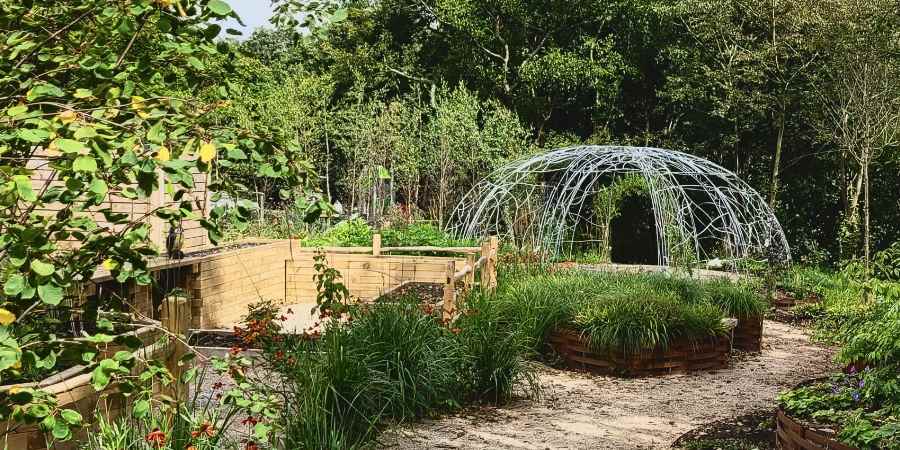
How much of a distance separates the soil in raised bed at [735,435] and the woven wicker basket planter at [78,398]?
330 centimetres

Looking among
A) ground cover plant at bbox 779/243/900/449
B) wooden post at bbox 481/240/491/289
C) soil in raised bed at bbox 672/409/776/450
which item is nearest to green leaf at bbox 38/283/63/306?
ground cover plant at bbox 779/243/900/449

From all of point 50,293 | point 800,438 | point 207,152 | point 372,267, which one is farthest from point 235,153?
point 372,267

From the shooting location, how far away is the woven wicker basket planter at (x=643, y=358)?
7352 millimetres

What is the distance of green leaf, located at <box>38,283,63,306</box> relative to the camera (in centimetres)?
162

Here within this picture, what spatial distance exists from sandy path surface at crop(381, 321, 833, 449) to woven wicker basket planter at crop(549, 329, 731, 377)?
0.46 ft

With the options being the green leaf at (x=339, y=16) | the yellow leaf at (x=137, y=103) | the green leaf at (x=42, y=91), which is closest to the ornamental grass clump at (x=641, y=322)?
the green leaf at (x=339, y=16)

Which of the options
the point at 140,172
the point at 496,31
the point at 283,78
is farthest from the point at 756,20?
the point at 140,172

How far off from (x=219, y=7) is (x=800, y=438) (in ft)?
11.7

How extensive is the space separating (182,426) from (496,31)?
17355mm

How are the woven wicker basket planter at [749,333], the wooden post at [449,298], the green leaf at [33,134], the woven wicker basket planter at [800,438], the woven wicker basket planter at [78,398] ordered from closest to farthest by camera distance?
the green leaf at [33,134] < the woven wicker basket planter at [78,398] < the woven wicker basket planter at [800,438] < the wooden post at [449,298] < the woven wicker basket planter at [749,333]

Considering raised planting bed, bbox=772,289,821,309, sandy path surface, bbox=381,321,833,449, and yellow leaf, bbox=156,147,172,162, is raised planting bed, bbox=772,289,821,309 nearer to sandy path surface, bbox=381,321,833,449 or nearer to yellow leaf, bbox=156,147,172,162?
sandy path surface, bbox=381,321,833,449

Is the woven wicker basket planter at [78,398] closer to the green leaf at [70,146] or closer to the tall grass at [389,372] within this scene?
the tall grass at [389,372]

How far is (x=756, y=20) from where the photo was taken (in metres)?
15.6

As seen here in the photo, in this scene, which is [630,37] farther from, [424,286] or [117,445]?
[117,445]
